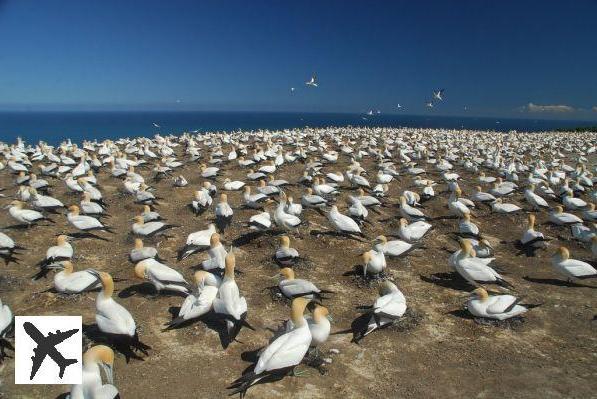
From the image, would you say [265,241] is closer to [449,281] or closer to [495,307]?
[449,281]

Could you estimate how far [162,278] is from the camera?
823cm

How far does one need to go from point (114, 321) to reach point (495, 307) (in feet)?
21.2

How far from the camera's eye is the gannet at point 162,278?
8250 millimetres

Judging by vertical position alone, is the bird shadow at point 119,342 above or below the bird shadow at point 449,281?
above

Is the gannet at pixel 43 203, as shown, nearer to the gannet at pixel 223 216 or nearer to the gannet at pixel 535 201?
the gannet at pixel 223 216

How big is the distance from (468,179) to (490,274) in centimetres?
1473

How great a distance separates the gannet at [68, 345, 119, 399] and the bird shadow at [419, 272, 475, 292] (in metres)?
7.05

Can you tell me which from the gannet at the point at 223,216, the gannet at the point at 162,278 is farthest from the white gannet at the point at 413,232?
the gannet at the point at 162,278

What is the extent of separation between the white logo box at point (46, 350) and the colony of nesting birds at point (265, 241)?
0.40 meters

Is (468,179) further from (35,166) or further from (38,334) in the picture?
(35,166)

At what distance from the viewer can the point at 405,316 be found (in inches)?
312

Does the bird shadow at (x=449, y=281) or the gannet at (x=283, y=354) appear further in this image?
the bird shadow at (x=449, y=281)

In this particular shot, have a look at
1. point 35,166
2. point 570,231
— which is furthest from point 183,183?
point 570,231

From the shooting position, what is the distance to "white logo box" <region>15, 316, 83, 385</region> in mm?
5316
